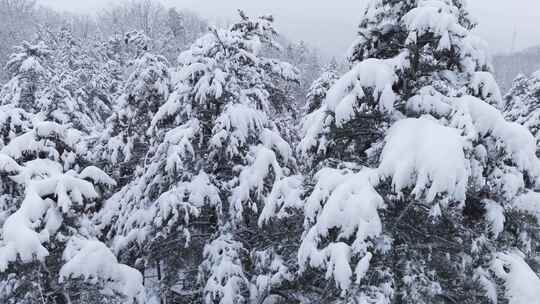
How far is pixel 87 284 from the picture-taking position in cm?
705

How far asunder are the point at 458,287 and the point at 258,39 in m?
7.86

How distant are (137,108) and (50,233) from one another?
29.3 ft

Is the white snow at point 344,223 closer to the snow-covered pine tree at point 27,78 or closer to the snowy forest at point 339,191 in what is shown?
the snowy forest at point 339,191

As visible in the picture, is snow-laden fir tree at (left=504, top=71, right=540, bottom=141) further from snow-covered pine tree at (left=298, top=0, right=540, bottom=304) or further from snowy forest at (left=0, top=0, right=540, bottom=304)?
snow-covered pine tree at (left=298, top=0, right=540, bottom=304)

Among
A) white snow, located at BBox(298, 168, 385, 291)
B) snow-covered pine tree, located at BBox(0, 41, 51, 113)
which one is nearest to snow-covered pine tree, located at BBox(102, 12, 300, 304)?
white snow, located at BBox(298, 168, 385, 291)

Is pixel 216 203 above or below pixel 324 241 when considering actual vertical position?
below

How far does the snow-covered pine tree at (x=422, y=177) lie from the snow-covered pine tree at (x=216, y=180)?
281cm

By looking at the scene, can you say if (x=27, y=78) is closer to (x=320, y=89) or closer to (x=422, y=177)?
(x=320, y=89)

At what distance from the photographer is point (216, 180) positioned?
10906mm

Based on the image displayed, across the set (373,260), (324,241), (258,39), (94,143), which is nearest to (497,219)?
(373,260)

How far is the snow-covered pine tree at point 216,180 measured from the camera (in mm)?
9906

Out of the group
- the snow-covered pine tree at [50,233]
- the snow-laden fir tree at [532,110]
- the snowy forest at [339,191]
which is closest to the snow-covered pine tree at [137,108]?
the snowy forest at [339,191]

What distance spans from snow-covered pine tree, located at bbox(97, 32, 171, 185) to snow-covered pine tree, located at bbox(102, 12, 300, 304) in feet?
9.19

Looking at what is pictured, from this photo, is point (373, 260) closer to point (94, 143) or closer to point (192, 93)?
point (192, 93)
